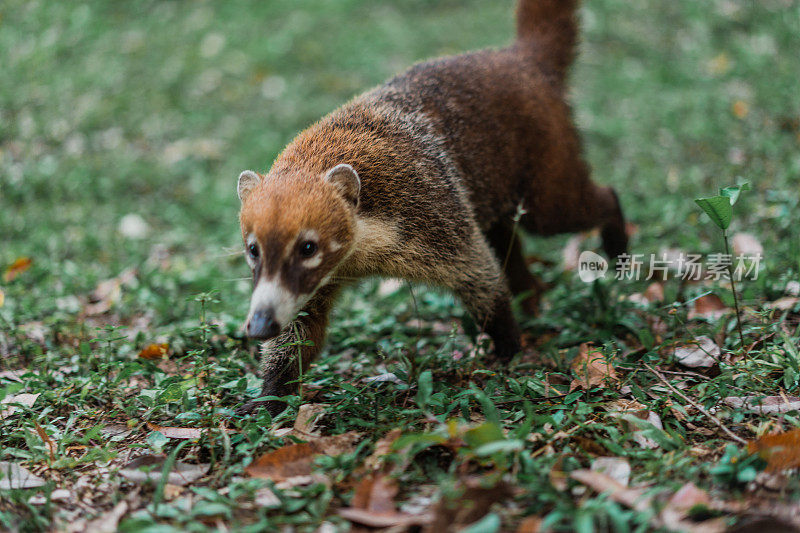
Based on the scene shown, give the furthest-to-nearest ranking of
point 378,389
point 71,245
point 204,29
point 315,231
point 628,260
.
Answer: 1. point 204,29
2. point 71,245
3. point 628,260
4. point 378,389
5. point 315,231

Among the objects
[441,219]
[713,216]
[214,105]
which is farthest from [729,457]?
[214,105]

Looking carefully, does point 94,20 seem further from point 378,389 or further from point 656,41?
point 378,389

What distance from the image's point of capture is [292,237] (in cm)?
284

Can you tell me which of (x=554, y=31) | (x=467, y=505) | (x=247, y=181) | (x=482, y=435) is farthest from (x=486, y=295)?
(x=554, y=31)

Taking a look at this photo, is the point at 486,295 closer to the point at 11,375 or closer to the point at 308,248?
the point at 308,248

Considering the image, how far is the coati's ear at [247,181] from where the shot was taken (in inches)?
127

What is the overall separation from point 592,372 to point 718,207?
36.3 inches

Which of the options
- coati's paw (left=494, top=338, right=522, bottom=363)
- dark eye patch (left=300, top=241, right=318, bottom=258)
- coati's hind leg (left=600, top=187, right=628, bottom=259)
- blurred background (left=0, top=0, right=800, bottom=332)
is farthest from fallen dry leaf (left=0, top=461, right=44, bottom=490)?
coati's hind leg (left=600, top=187, right=628, bottom=259)

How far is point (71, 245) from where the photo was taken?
5.53 metres

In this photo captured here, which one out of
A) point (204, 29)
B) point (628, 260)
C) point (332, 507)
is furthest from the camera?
point (204, 29)

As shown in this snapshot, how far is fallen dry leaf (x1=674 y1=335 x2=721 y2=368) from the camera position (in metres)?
3.21

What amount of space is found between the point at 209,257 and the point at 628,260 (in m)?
3.20

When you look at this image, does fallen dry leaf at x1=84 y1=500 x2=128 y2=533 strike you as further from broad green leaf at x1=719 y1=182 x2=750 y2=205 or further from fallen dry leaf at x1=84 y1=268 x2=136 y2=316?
broad green leaf at x1=719 y1=182 x2=750 y2=205

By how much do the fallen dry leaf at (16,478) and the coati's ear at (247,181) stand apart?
1.44 meters
